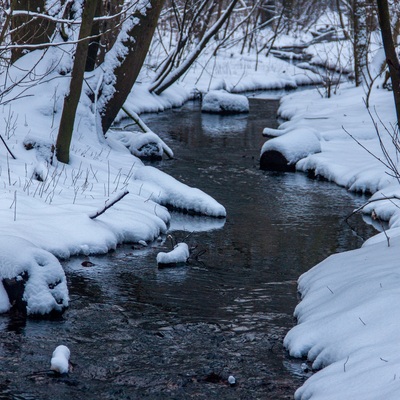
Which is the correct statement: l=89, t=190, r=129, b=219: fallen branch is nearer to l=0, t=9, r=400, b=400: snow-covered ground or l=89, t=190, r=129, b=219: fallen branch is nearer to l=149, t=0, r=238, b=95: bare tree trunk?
l=0, t=9, r=400, b=400: snow-covered ground

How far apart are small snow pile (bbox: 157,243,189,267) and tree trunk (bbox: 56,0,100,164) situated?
11.9 feet

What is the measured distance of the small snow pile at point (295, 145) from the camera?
13883 millimetres

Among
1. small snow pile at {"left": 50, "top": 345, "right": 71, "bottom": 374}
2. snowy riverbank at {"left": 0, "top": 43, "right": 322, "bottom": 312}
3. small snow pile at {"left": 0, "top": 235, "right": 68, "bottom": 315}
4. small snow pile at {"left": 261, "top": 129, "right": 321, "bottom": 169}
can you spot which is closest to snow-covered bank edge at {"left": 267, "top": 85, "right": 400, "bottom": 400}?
small snow pile at {"left": 50, "top": 345, "right": 71, "bottom": 374}

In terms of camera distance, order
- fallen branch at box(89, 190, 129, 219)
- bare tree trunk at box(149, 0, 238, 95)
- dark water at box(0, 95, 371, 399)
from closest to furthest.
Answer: dark water at box(0, 95, 371, 399) < fallen branch at box(89, 190, 129, 219) < bare tree trunk at box(149, 0, 238, 95)

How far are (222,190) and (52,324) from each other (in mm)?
6085

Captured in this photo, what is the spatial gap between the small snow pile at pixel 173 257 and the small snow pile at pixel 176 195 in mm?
2100

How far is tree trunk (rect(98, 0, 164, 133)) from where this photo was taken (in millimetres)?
12788

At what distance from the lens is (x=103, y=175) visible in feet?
36.0

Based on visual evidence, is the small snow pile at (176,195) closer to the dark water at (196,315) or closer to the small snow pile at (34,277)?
the dark water at (196,315)

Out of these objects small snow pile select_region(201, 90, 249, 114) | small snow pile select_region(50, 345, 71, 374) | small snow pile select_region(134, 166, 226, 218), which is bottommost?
small snow pile select_region(201, 90, 249, 114)

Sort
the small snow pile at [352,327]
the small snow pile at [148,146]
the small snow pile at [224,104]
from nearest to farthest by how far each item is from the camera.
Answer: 1. the small snow pile at [352,327]
2. the small snow pile at [148,146]
3. the small snow pile at [224,104]

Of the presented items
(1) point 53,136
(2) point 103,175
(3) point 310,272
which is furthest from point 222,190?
(3) point 310,272

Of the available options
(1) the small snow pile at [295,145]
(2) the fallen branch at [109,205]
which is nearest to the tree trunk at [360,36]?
(1) the small snow pile at [295,145]

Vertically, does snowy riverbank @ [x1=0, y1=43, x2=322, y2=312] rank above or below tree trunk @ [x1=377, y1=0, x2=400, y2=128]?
below
